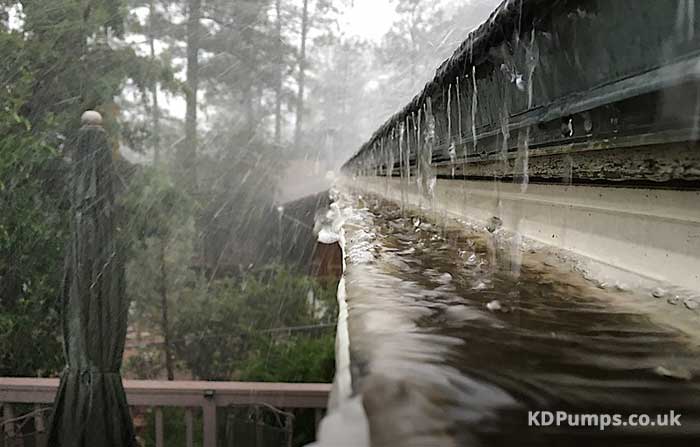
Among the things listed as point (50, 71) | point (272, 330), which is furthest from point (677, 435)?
point (50, 71)

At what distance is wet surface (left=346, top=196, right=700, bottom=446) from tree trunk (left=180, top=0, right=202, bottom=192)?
38.7 feet

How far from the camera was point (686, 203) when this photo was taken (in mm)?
799

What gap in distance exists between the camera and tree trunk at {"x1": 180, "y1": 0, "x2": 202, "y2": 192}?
41.6ft

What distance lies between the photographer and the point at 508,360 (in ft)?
2.03

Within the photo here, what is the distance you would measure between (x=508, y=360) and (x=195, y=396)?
11.1ft

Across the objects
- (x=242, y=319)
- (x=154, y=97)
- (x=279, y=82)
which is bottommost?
(x=242, y=319)

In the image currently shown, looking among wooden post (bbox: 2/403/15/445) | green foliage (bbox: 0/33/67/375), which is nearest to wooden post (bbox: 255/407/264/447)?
wooden post (bbox: 2/403/15/445)

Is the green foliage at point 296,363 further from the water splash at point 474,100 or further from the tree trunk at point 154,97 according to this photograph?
the tree trunk at point 154,97

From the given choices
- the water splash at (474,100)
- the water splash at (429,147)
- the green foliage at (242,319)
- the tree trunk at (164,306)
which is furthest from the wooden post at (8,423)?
the tree trunk at (164,306)

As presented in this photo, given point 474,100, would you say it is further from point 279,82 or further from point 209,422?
point 279,82

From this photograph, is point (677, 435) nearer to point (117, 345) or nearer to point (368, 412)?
point (368, 412)

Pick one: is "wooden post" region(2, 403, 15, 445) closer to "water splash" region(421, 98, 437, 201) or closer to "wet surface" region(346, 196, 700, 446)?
"water splash" region(421, 98, 437, 201)

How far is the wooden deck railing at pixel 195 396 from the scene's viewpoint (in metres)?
3.60

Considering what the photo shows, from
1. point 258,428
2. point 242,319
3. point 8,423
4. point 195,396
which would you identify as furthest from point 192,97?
point 195,396
